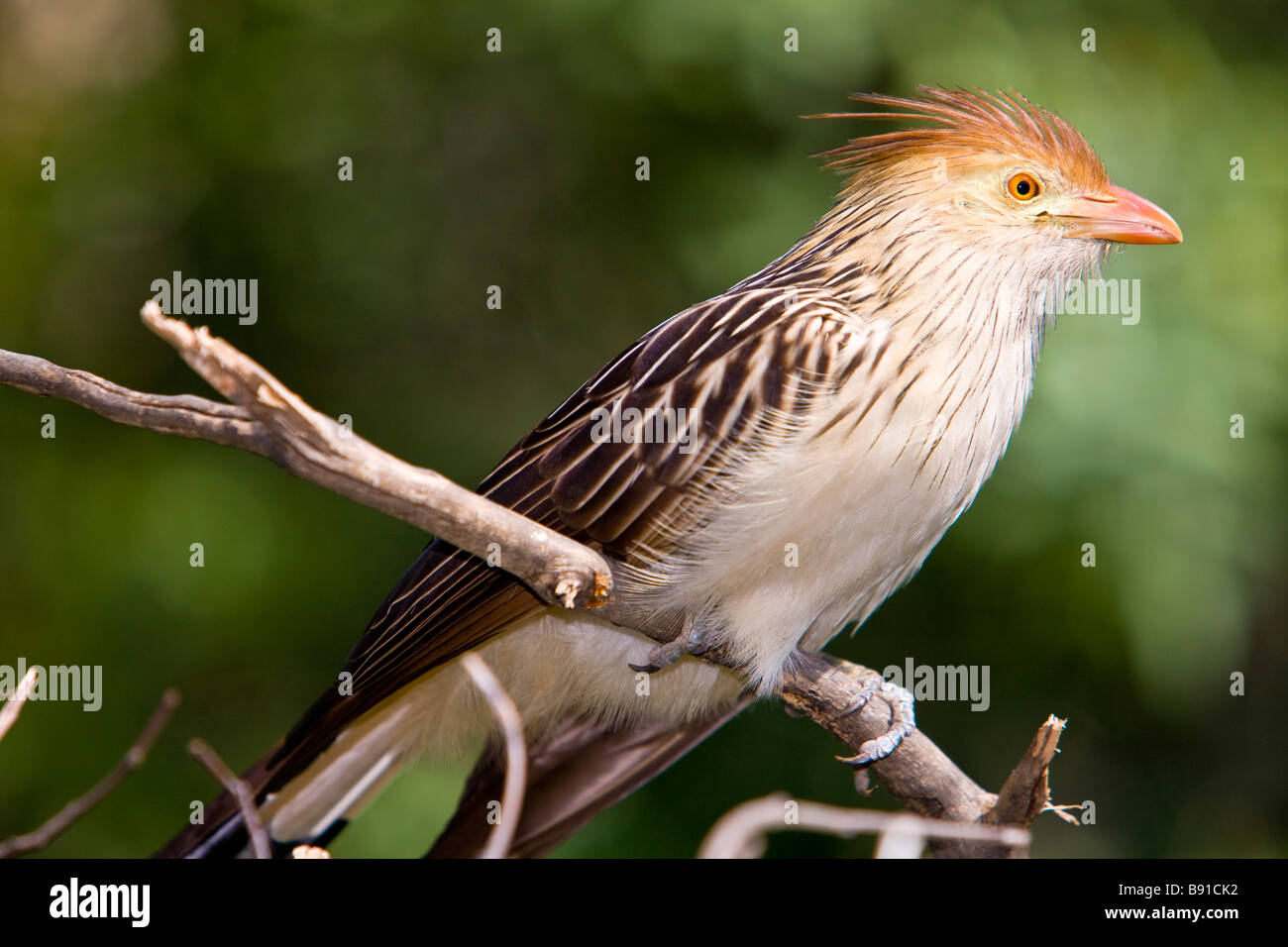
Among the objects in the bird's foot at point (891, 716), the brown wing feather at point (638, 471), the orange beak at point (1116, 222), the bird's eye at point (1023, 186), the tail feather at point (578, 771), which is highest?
the bird's eye at point (1023, 186)

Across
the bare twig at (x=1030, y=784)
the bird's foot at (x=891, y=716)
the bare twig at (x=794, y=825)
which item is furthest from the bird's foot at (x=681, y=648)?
the bare twig at (x=794, y=825)

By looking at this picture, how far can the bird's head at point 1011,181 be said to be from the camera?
2775 mm

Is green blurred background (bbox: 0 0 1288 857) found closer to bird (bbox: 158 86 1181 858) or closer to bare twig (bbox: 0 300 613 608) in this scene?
bird (bbox: 158 86 1181 858)

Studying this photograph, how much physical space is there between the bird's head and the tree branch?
117 centimetres

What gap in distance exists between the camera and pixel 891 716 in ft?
9.29

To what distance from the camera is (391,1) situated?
13.7ft

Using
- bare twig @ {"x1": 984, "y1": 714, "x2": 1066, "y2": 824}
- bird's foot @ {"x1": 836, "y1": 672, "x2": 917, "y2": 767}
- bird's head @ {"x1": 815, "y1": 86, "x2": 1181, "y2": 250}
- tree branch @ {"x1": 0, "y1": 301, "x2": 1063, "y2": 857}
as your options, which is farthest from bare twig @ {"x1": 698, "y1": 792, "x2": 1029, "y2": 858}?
bird's head @ {"x1": 815, "y1": 86, "x2": 1181, "y2": 250}

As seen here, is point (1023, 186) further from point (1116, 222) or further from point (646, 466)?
point (646, 466)

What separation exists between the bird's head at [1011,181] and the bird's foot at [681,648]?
3.55 feet

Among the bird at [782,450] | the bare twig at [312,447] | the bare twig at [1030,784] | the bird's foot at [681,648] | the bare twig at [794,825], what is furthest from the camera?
the bird's foot at [681,648]

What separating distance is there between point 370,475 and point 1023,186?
5.66 ft

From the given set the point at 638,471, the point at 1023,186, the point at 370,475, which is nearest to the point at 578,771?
the point at 638,471

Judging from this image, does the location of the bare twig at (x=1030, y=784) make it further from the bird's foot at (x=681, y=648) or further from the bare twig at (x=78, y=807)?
the bare twig at (x=78, y=807)

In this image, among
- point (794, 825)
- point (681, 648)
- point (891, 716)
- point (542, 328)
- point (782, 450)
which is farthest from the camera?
point (542, 328)
